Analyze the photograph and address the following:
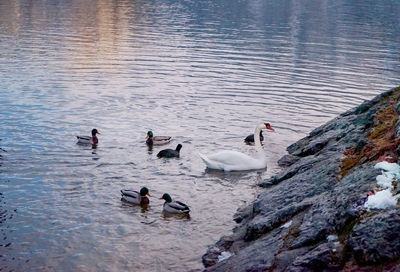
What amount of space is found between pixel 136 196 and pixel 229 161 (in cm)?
477

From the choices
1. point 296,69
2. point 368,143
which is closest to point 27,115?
point 368,143

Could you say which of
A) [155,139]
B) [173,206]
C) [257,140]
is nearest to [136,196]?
[173,206]

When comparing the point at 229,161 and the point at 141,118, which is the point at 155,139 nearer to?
the point at 229,161

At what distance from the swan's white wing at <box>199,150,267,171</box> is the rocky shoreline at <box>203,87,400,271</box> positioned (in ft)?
10.0

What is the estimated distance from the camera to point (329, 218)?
1029cm

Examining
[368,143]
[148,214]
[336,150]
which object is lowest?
[148,214]

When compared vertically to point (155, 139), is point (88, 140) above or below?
above

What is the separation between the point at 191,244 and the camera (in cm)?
1391

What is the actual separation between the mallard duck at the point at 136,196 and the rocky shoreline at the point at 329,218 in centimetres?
283

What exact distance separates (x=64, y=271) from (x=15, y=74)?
78.1 feet

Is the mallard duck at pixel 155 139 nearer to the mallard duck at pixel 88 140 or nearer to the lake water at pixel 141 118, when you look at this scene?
the lake water at pixel 141 118

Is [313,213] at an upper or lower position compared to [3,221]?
upper

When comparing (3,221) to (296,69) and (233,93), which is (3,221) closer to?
(233,93)

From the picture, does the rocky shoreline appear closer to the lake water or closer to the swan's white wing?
the lake water
